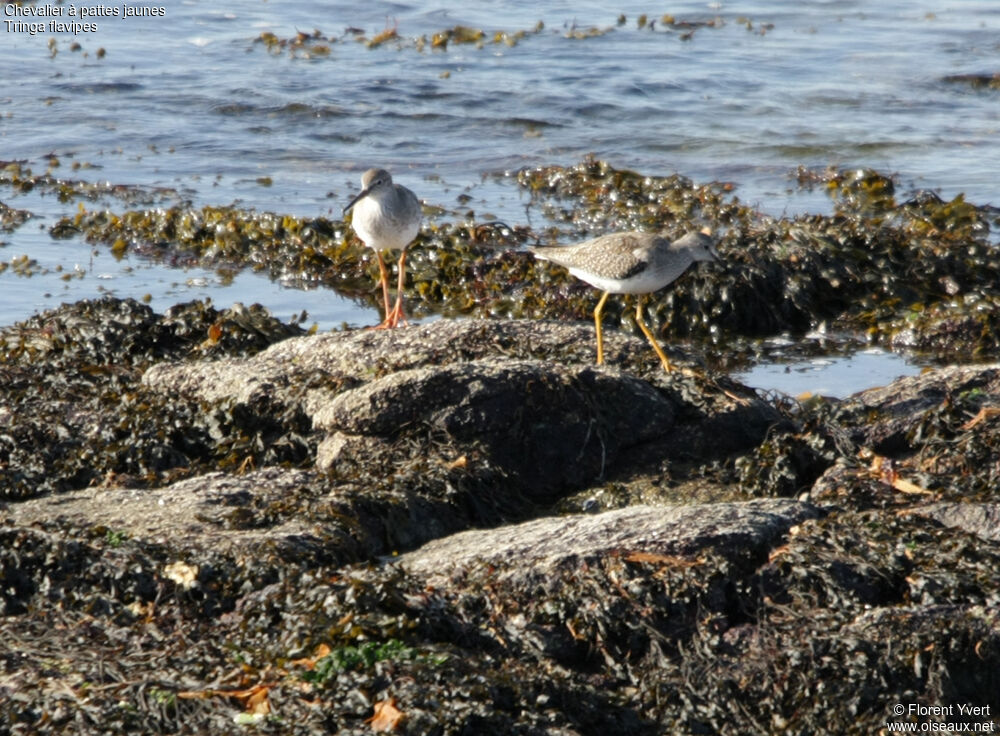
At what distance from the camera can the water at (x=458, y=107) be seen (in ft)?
34.0

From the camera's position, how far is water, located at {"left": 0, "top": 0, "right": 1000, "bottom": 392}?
34.0 ft

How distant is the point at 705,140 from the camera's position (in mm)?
12414

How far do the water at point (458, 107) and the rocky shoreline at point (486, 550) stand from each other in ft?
8.74

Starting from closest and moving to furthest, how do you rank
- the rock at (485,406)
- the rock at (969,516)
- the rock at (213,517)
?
the rock at (213,517) < the rock at (969,516) < the rock at (485,406)

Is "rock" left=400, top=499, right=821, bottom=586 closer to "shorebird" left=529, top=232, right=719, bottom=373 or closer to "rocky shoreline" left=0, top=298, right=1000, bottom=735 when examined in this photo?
"rocky shoreline" left=0, top=298, right=1000, bottom=735

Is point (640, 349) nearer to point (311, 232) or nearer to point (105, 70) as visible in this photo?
point (311, 232)

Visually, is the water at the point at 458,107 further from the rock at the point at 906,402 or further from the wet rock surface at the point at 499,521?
the rock at the point at 906,402

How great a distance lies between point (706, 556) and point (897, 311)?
14.4 feet

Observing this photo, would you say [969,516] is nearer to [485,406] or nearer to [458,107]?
[485,406]

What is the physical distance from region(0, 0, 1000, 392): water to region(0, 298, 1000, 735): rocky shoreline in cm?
266

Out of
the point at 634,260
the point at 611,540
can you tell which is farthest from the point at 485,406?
the point at 634,260

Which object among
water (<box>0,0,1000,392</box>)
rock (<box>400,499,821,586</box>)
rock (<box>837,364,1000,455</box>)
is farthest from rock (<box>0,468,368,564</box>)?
water (<box>0,0,1000,392</box>)

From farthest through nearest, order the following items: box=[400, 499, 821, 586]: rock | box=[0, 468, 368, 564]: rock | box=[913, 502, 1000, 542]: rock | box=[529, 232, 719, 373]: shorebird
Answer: box=[529, 232, 719, 373]: shorebird, box=[913, 502, 1000, 542]: rock, box=[0, 468, 368, 564]: rock, box=[400, 499, 821, 586]: rock

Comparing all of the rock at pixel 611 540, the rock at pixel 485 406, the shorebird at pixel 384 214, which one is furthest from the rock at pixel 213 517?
the shorebird at pixel 384 214
